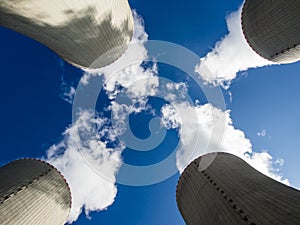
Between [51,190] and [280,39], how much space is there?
30782 millimetres

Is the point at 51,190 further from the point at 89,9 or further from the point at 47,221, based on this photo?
the point at 89,9

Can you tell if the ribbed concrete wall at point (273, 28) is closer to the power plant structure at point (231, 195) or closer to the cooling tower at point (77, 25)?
the power plant structure at point (231, 195)

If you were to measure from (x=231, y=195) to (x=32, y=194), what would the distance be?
2027 centimetres

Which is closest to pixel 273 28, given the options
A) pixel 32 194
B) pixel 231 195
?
pixel 231 195

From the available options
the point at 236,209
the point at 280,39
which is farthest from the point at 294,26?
the point at 236,209

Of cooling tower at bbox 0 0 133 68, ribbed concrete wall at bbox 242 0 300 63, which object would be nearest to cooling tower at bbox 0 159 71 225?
cooling tower at bbox 0 0 133 68

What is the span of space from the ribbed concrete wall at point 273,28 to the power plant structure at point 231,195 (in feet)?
42.7

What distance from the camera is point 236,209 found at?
65.5 ft

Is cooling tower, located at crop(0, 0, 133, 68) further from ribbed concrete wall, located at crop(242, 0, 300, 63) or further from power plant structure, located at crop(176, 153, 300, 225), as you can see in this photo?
power plant structure, located at crop(176, 153, 300, 225)

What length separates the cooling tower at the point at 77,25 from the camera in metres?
18.3

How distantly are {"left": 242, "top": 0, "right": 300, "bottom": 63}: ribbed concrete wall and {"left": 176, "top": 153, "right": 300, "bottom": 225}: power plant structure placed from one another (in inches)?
513

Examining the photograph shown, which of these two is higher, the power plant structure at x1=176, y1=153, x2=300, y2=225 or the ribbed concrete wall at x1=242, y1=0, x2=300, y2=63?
the ribbed concrete wall at x1=242, y1=0, x2=300, y2=63

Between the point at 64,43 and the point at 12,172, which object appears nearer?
the point at 64,43

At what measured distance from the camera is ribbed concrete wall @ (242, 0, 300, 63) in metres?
26.0
